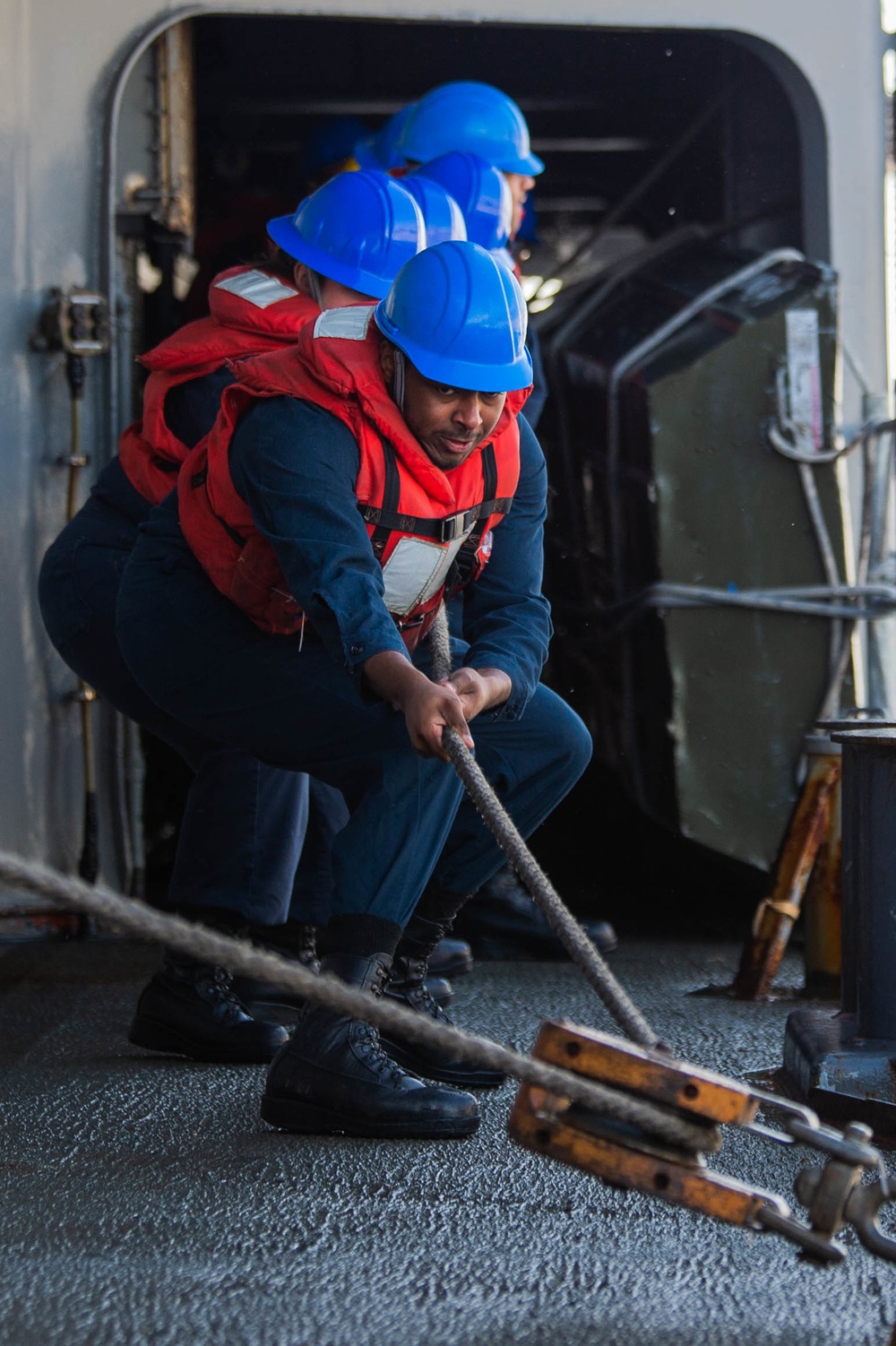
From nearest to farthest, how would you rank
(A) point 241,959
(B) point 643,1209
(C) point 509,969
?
1. (A) point 241,959
2. (B) point 643,1209
3. (C) point 509,969

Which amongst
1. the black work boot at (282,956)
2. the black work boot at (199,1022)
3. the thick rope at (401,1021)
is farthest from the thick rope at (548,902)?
the black work boot at (282,956)

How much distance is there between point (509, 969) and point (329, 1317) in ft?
6.47

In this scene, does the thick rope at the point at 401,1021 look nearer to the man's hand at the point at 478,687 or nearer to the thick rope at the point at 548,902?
the thick rope at the point at 548,902

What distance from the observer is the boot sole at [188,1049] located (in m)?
2.62

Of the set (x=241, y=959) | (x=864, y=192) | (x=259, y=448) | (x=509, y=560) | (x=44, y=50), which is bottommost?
(x=241, y=959)

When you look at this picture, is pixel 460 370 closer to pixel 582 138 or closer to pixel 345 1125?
pixel 345 1125

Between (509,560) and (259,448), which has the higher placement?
(259,448)

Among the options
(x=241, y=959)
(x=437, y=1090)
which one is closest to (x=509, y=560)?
(x=437, y=1090)

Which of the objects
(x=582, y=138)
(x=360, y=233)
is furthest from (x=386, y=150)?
(x=582, y=138)

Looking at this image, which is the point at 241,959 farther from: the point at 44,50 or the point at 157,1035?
the point at 44,50

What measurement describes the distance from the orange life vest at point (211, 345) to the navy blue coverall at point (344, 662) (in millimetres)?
359

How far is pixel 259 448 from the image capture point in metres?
2.25

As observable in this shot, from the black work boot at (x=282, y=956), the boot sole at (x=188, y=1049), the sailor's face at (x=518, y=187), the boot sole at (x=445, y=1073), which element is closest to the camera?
the boot sole at (x=445, y=1073)

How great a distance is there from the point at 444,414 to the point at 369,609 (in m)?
0.33
